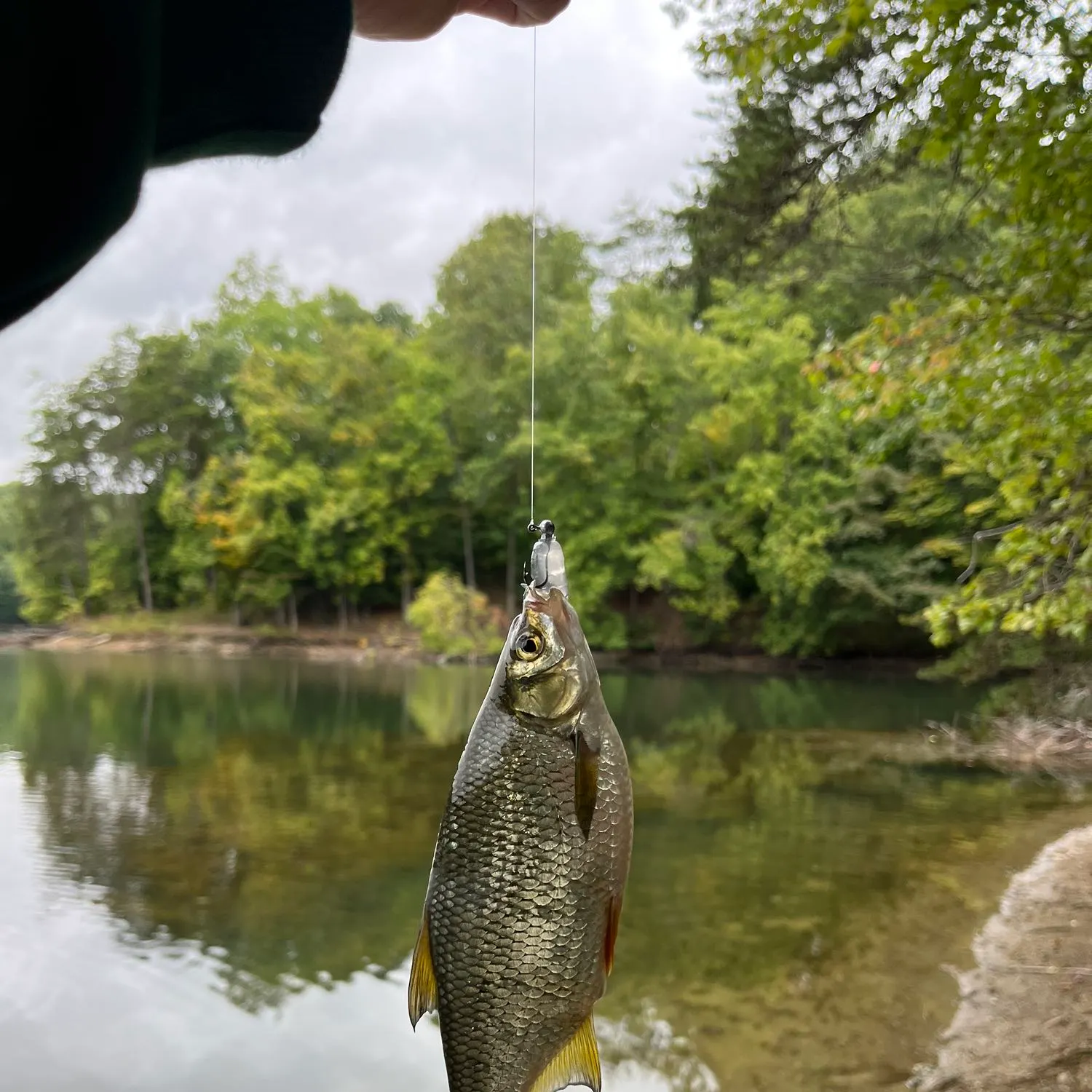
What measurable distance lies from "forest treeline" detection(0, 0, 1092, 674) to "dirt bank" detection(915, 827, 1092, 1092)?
230cm

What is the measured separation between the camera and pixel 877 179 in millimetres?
6586

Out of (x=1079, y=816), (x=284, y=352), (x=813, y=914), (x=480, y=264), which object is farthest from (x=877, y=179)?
(x=284, y=352)

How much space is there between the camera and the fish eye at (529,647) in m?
1.36

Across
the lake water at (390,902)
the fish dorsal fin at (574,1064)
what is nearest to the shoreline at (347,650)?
the lake water at (390,902)

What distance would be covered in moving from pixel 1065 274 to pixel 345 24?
4.38m

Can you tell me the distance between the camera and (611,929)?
4.44ft

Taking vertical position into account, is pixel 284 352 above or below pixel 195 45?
above

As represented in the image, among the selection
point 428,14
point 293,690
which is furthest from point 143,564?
point 428,14

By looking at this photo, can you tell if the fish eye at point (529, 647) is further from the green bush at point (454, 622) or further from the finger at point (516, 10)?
the green bush at point (454, 622)

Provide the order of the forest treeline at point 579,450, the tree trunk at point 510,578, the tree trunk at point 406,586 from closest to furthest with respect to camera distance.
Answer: the forest treeline at point 579,450
the tree trunk at point 510,578
the tree trunk at point 406,586

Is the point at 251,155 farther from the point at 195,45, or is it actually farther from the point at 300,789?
the point at 300,789

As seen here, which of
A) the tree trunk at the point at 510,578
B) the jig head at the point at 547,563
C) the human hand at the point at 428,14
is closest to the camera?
the human hand at the point at 428,14

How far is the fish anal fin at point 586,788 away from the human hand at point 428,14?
40.2 inches

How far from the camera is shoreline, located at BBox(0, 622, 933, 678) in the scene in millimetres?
22891
